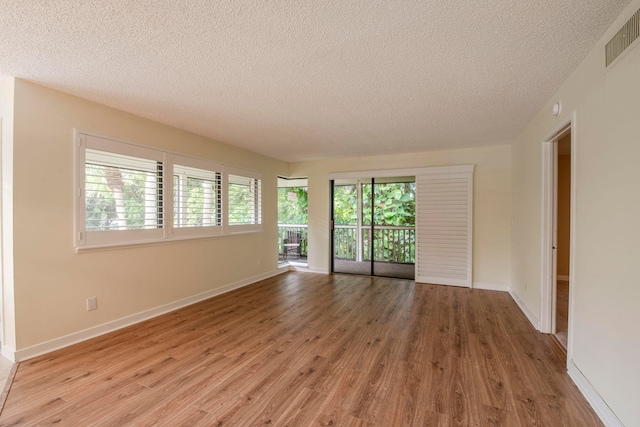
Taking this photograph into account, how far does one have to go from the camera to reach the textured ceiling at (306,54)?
59.9 inches

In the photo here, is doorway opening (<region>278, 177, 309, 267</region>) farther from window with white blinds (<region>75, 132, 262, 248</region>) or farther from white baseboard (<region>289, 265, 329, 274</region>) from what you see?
window with white blinds (<region>75, 132, 262, 248</region>)

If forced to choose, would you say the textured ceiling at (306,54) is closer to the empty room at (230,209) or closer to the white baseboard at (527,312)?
the empty room at (230,209)

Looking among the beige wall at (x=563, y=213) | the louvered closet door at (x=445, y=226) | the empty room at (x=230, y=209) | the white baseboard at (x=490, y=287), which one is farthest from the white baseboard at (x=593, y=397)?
the beige wall at (x=563, y=213)

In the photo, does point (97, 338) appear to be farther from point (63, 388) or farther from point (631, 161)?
point (631, 161)

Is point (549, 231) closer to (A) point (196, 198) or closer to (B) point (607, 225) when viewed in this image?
(B) point (607, 225)

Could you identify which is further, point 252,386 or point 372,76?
point 372,76

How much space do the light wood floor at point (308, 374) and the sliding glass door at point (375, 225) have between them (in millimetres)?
2624

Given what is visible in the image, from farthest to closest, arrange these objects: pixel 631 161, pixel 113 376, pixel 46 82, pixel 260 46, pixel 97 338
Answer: pixel 97 338 < pixel 46 82 < pixel 113 376 < pixel 260 46 < pixel 631 161

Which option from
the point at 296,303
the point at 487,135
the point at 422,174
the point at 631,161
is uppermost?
the point at 487,135

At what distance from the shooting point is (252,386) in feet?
6.61

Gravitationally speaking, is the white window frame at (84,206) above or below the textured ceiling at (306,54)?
below

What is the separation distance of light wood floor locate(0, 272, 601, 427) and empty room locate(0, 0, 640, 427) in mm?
20

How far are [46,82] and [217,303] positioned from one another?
2907 millimetres

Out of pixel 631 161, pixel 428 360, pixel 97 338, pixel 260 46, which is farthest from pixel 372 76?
pixel 97 338
